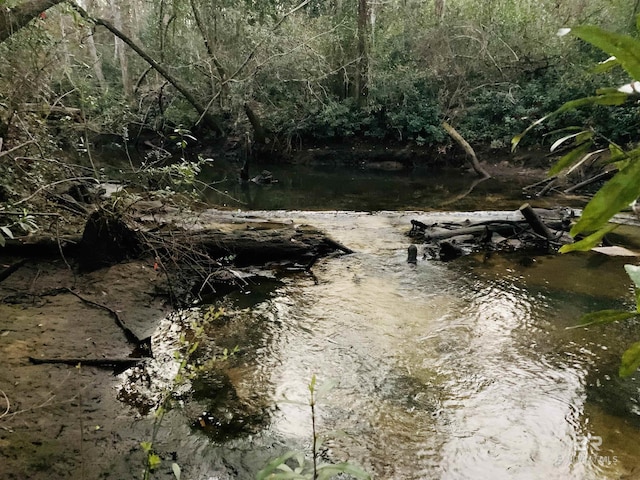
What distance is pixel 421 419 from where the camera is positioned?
323cm

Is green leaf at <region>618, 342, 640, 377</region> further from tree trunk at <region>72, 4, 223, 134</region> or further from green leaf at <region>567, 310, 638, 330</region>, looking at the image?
tree trunk at <region>72, 4, 223, 134</region>

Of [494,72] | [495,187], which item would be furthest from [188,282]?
[494,72]

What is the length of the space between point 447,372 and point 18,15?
5.36 metres

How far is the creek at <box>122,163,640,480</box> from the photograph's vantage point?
2.87m

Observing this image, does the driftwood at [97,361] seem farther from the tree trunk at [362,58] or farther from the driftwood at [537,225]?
the tree trunk at [362,58]

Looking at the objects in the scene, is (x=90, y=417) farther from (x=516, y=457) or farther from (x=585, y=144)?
(x=585, y=144)

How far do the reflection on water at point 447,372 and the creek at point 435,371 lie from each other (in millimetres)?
13

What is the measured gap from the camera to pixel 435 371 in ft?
12.7

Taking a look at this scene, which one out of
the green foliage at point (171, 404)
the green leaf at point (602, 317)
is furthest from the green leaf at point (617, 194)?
the green foliage at point (171, 404)

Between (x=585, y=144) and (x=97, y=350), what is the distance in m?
3.92

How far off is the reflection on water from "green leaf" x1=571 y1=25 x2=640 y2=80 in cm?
260

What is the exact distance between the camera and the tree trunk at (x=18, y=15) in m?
4.41

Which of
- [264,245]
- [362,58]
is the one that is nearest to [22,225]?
[264,245]

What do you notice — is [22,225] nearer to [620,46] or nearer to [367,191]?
[620,46]
